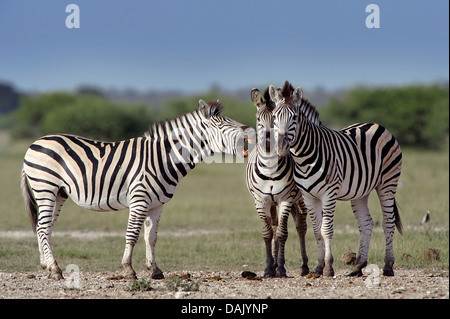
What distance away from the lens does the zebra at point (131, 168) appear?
27.3 feet

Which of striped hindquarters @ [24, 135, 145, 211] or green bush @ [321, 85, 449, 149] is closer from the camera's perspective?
striped hindquarters @ [24, 135, 145, 211]

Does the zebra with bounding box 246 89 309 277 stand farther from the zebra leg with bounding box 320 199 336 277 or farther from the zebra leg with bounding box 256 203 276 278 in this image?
the zebra leg with bounding box 320 199 336 277

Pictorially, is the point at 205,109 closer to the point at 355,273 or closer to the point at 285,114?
the point at 285,114

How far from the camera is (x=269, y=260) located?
876cm

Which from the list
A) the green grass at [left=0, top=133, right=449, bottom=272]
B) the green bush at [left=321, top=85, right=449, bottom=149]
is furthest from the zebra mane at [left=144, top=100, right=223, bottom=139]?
the green bush at [left=321, top=85, right=449, bottom=149]

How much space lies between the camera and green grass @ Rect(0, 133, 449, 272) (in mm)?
10609

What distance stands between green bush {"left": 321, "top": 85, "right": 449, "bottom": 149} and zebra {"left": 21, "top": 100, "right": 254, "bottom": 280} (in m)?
38.5

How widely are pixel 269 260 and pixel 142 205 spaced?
1.95 metres

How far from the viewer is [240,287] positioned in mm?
7793

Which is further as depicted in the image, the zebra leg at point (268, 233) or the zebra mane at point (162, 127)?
the zebra mane at point (162, 127)

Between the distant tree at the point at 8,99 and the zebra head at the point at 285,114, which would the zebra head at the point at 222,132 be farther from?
the distant tree at the point at 8,99

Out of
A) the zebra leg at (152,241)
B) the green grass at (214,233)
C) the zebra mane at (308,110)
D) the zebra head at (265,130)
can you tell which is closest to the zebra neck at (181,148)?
the zebra leg at (152,241)

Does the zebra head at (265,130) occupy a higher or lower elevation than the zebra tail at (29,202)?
higher

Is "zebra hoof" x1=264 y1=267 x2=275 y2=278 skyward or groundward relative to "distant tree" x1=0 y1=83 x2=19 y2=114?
groundward
